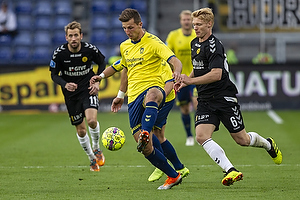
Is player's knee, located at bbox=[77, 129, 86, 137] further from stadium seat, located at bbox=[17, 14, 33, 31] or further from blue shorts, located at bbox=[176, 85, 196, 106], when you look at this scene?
stadium seat, located at bbox=[17, 14, 33, 31]

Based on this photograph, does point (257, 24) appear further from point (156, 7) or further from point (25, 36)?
point (25, 36)

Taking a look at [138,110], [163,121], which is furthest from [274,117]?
[138,110]

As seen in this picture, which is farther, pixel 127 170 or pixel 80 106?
pixel 80 106

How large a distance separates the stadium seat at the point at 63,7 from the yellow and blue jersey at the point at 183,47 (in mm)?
13031

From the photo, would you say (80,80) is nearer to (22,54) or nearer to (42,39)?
(22,54)

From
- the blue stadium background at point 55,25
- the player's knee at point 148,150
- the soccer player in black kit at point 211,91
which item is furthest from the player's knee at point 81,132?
the blue stadium background at point 55,25

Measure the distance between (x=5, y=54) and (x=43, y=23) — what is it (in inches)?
82.8

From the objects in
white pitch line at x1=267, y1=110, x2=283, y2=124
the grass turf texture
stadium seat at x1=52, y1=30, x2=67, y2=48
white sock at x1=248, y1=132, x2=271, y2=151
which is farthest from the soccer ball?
stadium seat at x1=52, y1=30, x2=67, y2=48

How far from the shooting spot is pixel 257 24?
20.3 meters


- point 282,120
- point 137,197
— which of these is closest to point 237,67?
point 282,120

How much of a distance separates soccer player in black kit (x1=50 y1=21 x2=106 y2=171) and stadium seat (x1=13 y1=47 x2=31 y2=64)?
13739mm

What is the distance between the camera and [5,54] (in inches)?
875

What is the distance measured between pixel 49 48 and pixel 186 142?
41.4ft

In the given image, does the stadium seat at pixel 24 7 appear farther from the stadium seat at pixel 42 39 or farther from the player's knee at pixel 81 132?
the player's knee at pixel 81 132
